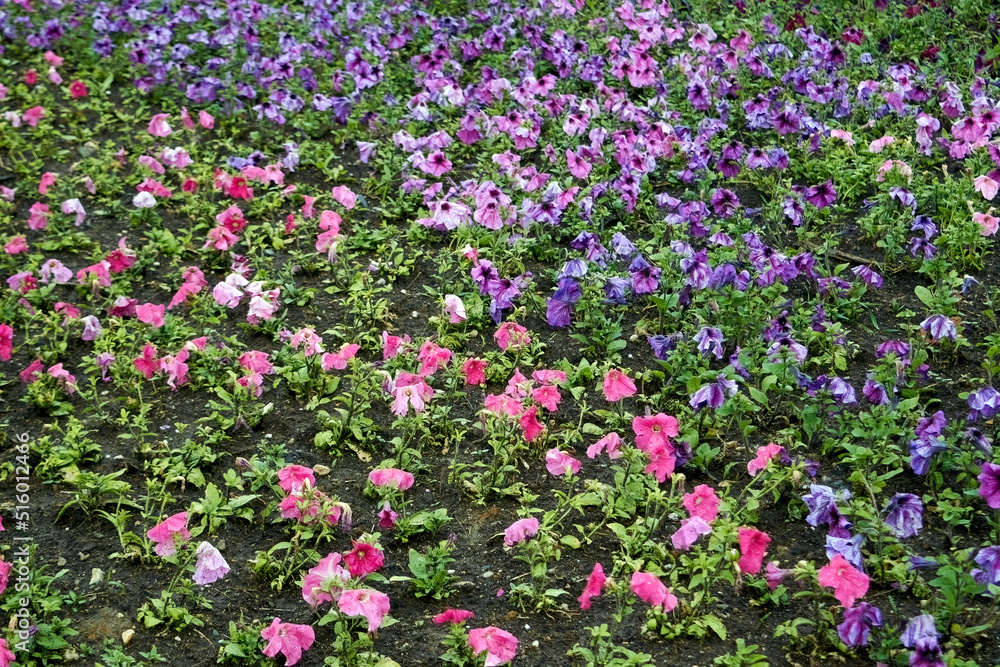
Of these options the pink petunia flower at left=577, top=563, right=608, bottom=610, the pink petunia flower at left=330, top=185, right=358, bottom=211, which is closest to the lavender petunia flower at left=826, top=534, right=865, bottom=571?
the pink petunia flower at left=577, top=563, right=608, bottom=610

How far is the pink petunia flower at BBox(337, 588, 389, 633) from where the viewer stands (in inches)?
102

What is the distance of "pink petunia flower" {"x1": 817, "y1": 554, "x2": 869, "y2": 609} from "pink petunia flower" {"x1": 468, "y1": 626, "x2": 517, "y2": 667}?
0.82m

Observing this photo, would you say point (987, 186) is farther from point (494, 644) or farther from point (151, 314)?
point (151, 314)

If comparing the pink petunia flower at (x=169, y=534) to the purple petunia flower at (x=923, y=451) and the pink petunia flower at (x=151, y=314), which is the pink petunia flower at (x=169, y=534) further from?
the purple petunia flower at (x=923, y=451)

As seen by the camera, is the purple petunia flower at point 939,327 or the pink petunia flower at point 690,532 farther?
the purple petunia flower at point 939,327

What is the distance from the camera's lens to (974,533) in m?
3.00

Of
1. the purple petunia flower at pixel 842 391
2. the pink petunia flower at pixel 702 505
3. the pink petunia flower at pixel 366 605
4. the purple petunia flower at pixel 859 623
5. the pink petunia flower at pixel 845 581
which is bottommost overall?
the pink petunia flower at pixel 366 605

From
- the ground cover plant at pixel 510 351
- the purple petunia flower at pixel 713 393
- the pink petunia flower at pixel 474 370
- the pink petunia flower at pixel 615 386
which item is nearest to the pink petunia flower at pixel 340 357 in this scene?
the ground cover plant at pixel 510 351

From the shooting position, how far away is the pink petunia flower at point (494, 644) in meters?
2.54

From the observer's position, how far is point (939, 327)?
11.6ft

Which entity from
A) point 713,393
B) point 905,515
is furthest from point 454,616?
point 905,515

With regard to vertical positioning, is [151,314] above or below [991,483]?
below

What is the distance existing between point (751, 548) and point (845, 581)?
10.8 inches

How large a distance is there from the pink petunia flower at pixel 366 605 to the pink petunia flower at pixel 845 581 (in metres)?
1.14
